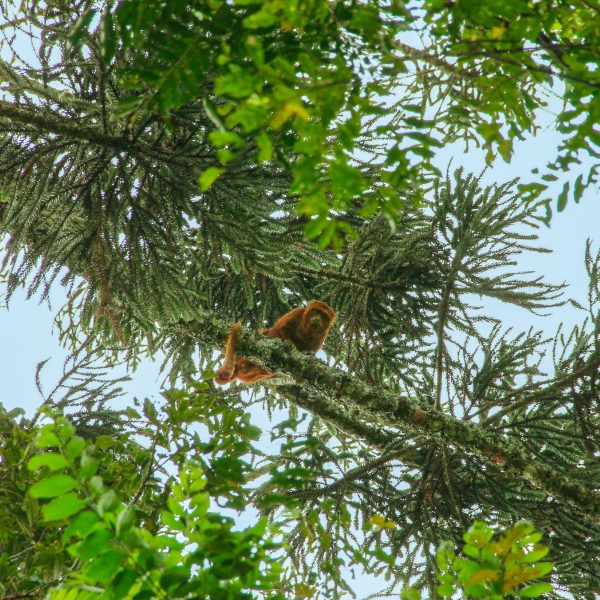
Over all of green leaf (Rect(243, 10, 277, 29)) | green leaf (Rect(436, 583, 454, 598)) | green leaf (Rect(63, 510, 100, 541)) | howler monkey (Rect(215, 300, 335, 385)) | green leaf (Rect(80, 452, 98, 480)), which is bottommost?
green leaf (Rect(63, 510, 100, 541))

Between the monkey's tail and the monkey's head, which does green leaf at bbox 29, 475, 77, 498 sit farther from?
the monkey's head

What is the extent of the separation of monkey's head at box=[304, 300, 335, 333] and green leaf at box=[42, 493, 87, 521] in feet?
13.8

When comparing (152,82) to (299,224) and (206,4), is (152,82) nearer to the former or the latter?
(206,4)

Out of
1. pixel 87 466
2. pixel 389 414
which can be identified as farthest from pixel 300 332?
pixel 87 466

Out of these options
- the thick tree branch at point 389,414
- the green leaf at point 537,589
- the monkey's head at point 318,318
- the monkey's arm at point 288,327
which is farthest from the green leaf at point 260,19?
the monkey's arm at point 288,327

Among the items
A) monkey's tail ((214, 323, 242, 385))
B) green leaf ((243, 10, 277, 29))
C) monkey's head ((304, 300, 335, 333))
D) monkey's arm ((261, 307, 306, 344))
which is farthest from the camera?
monkey's arm ((261, 307, 306, 344))

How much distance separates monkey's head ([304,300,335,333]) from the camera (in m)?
5.67

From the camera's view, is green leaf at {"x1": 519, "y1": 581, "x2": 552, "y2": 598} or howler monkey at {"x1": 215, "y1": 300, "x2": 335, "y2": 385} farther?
howler monkey at {"x1": 215, "y1": 300, "x2": 335, "y2": 385}

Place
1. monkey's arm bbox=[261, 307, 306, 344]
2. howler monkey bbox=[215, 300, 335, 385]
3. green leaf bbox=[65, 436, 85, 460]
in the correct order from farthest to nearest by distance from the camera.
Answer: monkey's arm bbox=[261, 307, 306, 344], howler monkey bbox=[215, 300, 335, 385], green leaf bbox=[65, 436, 85, 460]

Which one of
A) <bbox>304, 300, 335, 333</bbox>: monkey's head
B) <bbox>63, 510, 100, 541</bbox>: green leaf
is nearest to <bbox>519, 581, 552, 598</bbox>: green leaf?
<bbox>63, 510, 100, 541</bbox>: green leaf

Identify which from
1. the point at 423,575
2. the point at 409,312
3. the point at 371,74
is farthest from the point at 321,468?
the point at 371,74

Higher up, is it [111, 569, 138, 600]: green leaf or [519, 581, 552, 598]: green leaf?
[519, 581, 552, 598]: green leaf

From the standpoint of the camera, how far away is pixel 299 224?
5648 mm

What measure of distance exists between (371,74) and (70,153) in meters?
3.69
